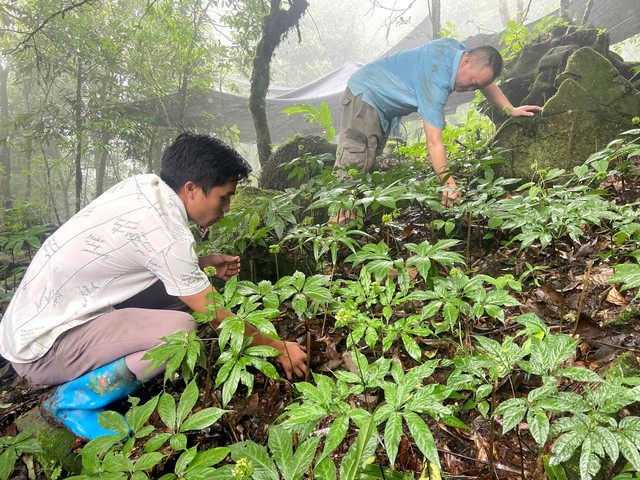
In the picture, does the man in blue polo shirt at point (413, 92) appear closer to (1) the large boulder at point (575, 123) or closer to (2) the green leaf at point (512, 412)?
(1) the large boulder at point (575, 123)

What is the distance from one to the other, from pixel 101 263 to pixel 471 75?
330 cm

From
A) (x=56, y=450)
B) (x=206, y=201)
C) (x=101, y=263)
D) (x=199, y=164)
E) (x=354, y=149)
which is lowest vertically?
(x=56, y=450)

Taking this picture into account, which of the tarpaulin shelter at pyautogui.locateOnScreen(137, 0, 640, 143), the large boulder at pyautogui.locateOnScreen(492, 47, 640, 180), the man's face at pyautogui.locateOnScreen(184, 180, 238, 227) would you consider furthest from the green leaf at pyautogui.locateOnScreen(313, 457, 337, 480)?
the tarpaulin shelter at pyautogui.locateOnScreen(137, 0, 640, 143)

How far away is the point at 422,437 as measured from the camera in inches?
34.8

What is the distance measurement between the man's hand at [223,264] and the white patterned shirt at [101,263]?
51cm

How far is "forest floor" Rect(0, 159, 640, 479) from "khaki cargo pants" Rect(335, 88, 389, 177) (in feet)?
4.21

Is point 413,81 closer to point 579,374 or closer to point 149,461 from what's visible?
point 579,374

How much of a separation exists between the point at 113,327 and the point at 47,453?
72cm

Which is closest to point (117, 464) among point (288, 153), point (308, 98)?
point (288, 153)

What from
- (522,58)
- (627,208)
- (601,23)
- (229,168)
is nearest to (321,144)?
(522,58)

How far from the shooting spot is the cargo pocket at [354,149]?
12.0 ft

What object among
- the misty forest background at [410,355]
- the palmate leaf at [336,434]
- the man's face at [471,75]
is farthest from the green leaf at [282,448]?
the man's face at [471,75]

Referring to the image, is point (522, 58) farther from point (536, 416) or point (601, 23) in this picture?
point (536, 416)

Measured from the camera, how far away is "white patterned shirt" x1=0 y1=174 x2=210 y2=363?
173 cm
